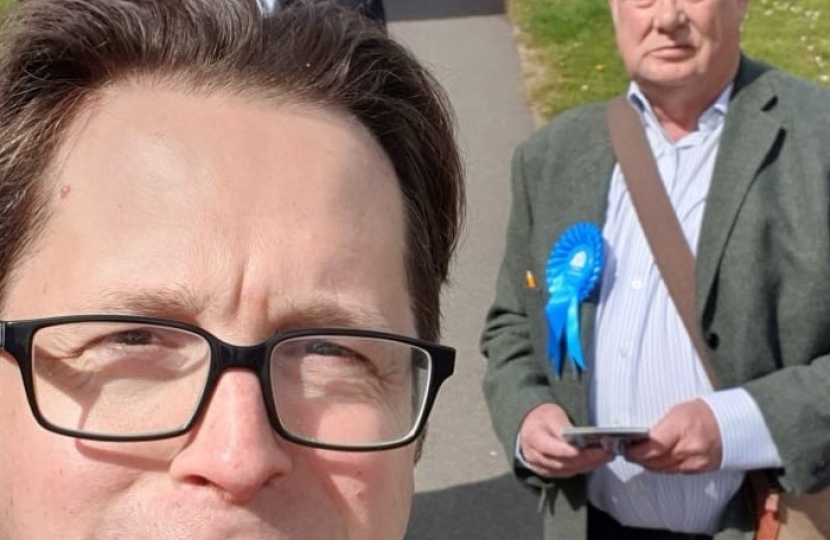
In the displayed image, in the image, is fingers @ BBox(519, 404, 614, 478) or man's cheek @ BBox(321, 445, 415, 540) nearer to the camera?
man's cheek @ BBox(321, 445, 415, 540)

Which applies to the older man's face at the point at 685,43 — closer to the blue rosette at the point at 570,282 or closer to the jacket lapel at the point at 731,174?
the jacket lapel at the point at 731,174

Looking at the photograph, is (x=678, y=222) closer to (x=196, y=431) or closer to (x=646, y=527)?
(x=646, y=527)

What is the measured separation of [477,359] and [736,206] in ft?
10.5

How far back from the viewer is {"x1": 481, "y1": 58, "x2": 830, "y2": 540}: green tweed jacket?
8.11ft

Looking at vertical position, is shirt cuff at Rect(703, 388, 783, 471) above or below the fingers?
above

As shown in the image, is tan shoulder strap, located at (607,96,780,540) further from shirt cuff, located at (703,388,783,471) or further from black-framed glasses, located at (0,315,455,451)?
black-framed glasses, located at (0,315,455,451)

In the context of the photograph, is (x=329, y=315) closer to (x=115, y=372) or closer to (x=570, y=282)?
(x=115, y=372)

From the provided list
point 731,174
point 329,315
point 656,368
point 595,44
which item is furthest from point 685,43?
point 595,44

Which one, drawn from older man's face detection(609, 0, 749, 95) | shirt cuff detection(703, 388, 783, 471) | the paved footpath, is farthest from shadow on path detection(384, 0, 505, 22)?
shirt cuff detection(703, 388, 783, 471)

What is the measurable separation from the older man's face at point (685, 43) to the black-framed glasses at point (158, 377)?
1.69 meters

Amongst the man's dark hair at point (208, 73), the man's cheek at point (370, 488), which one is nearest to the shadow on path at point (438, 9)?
the man's dark hair at point (208, 73)

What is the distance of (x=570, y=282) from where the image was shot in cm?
264

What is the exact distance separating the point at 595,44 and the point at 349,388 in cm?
783

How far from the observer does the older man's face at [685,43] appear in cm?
269
